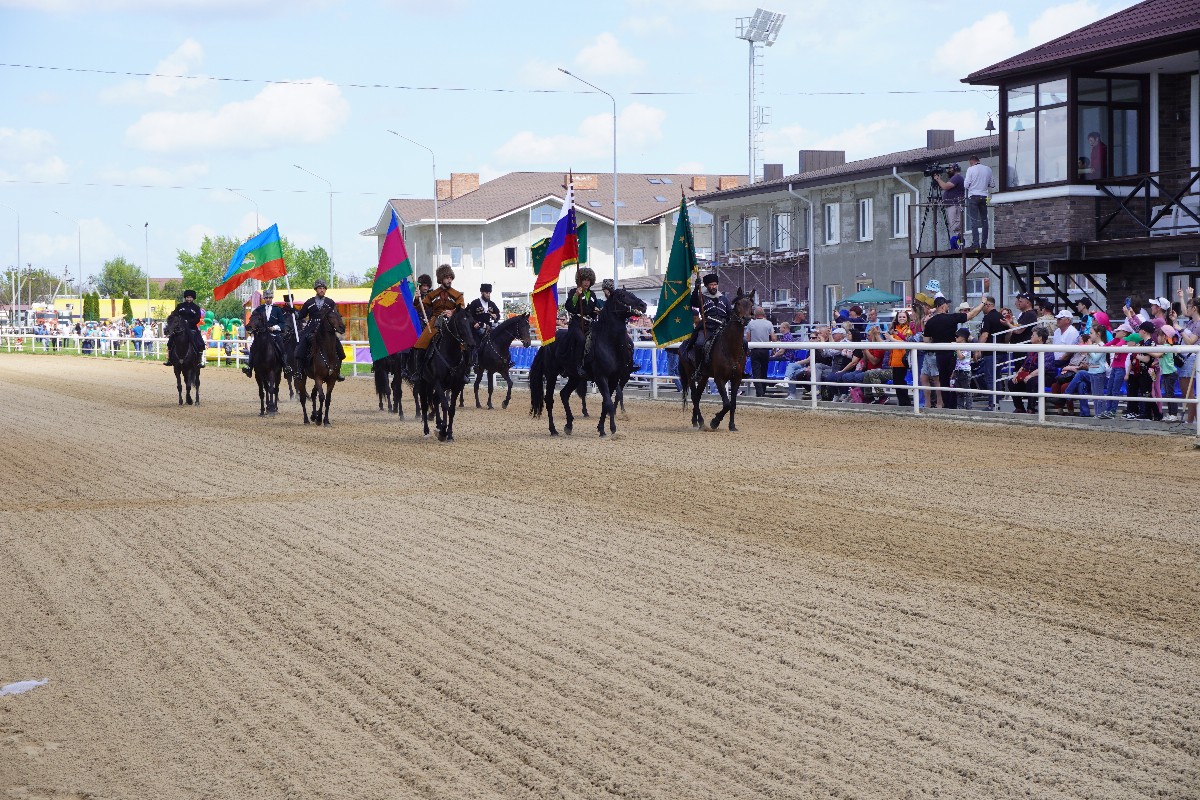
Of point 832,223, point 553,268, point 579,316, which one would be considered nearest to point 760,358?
point 553,268

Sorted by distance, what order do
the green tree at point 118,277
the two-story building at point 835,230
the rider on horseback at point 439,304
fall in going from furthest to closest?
the green tree at point 118,277
the two-story building at point 835,230
the rider on horseback at point 439,304

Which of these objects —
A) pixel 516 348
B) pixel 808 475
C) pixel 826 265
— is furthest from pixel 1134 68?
pixel 826 265

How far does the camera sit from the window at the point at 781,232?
55.5 m

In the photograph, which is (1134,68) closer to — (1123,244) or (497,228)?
(1123,244)

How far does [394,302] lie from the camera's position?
21250mm

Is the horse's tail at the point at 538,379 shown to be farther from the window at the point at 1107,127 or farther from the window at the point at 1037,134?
the window at the point at 1107,127

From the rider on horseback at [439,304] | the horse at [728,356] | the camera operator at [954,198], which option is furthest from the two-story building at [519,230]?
the rider on horseback at [439,304]

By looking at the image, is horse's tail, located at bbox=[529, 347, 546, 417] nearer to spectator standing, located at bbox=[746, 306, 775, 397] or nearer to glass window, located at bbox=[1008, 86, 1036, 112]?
spectator standing, located at bbox=[746, 306, 775, 397]

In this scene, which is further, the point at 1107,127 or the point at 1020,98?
the point at 1020,98

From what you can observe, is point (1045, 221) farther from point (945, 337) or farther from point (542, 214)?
point (542, 214)

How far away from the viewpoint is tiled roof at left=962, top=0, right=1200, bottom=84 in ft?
77.2

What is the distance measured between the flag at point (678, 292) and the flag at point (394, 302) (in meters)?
3.63

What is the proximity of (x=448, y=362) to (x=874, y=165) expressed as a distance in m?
33.5

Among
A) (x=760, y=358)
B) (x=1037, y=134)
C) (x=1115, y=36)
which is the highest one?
(x=1115, y=36)
